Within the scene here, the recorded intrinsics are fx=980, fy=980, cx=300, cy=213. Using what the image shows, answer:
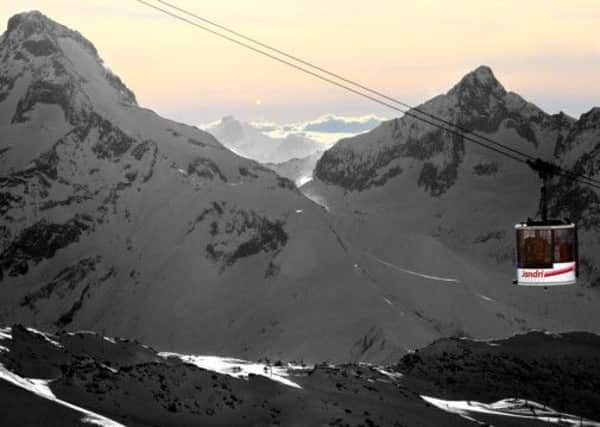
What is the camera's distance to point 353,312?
159750 mm

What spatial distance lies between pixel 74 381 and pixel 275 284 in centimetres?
13892

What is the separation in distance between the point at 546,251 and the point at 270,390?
16251 millimetres

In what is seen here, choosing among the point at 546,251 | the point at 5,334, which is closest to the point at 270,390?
the point at 5,334

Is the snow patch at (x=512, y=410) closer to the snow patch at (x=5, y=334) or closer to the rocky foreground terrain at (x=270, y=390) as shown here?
the rocky foreground terrain at (x=270, y=390)

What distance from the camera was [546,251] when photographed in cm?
4809

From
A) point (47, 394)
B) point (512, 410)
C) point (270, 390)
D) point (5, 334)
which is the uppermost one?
point (47, 394)

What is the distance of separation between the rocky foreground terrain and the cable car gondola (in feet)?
32.0

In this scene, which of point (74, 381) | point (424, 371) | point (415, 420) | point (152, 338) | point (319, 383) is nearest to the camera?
point (74, 381)

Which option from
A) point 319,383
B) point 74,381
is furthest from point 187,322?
point 74,381

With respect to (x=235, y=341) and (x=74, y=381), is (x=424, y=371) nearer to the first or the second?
(x=74, y=381)

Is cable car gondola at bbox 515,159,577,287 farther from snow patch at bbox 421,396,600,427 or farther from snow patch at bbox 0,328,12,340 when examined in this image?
snow patch at bbox 0,328,12,340

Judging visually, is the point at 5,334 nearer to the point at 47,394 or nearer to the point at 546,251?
the point at 47,394

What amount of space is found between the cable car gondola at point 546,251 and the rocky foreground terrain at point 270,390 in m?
9.76

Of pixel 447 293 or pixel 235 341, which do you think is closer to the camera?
pixel 235 341
